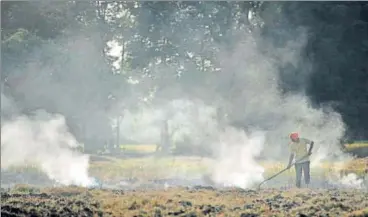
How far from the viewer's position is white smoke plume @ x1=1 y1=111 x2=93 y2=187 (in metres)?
6.30

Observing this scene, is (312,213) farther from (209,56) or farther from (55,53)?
(55,53)

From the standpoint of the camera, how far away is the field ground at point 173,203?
6109 mm

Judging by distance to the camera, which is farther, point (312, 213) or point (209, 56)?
point (209, 56)

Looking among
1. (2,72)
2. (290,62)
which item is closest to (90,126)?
(2,72)

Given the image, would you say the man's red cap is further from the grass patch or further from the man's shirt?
the grass patch

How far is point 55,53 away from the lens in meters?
6.42

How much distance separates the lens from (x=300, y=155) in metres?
6.55

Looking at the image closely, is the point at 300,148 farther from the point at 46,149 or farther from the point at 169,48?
the point at 46,149

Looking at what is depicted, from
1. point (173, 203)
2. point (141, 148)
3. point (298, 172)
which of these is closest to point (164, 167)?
point (141, 148)

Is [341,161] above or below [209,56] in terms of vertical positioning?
below

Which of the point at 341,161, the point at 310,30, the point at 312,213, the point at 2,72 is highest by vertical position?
the point at 310,30

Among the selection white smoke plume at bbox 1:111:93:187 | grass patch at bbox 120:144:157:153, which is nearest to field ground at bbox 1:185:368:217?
Answer: white smoke plume at bbox 1:111:93:187

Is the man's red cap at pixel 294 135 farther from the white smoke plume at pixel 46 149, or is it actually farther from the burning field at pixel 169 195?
the white smoke plume at pixel 46 149

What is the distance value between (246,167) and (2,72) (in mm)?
2175
